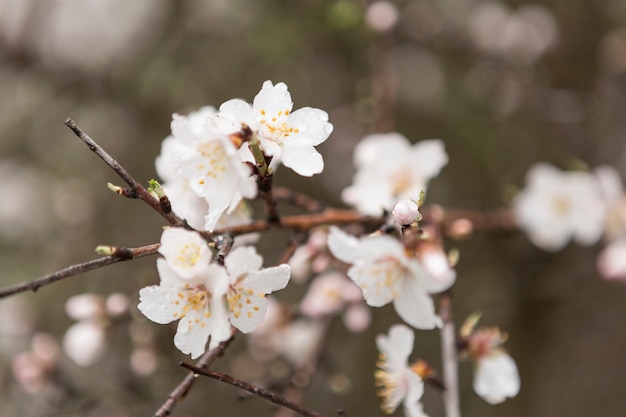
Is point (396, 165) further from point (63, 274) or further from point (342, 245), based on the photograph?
point (63, 274)

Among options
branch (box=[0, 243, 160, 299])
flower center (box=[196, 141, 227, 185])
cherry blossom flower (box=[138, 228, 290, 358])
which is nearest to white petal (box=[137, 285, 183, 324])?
cherry blossom flower (box=[138, 228, 290, 358])

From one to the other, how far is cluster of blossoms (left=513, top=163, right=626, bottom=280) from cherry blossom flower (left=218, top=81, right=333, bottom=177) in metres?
1.32

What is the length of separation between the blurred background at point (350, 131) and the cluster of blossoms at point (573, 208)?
264mm

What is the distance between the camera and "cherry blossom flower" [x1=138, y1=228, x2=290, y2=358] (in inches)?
42.1

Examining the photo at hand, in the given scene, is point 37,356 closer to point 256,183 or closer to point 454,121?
point 256,183

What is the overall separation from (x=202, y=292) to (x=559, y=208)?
158 cm

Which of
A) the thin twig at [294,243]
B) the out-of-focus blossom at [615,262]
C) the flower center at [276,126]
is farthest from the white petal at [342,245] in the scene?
the out-of-focus blossom at [615,262]

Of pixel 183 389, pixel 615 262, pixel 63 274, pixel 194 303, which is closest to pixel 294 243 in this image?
pixel 194 303

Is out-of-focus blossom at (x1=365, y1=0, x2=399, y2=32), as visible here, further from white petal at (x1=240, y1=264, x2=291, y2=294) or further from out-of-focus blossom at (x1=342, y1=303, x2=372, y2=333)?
white petal at (x1=240, y1=264, x2=291, y2=294)

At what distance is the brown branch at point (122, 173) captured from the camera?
40.2 inches

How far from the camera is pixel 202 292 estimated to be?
1133 mm

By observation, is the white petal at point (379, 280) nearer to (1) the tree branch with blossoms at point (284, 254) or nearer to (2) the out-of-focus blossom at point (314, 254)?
(1) the tree branch with blossoms at point (284, 254)

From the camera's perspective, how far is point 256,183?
48.8 inches

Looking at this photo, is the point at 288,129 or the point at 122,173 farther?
the point at 288,129
